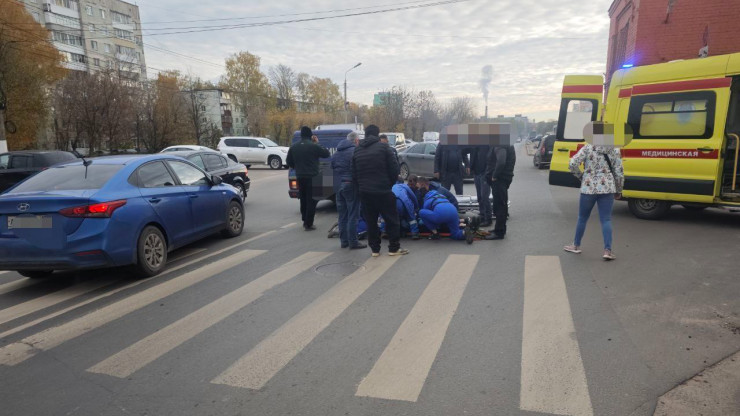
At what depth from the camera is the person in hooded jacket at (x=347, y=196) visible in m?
6.58

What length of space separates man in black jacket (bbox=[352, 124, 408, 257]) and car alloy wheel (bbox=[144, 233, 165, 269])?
2845 mm

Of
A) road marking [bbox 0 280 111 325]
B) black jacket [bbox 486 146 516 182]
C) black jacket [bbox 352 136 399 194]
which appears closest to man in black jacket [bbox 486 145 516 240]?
black jacket [bbox 486 146 516 182]

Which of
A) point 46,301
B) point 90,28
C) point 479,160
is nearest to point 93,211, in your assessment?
point 46,301

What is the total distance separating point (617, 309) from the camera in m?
4.02

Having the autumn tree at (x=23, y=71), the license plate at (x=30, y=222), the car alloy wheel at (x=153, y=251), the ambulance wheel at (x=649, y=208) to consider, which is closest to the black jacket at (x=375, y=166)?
the car alloy wheel at (x=153, y=251)

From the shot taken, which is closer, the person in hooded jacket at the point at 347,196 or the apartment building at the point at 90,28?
the person in hooded jacket at the point at 347,196

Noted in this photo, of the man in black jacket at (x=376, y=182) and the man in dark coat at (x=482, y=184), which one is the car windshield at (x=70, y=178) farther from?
the man in dark coat at (x=482, y=184)

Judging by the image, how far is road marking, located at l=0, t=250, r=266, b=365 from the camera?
358cm

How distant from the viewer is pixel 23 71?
24578mm

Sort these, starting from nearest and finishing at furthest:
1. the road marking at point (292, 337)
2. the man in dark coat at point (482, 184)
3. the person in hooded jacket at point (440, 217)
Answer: the road marking at point (292, 337), the person in hooded jacket at point (440, 217), the man in dark coat at point (482, 184)

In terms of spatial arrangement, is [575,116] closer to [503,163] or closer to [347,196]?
[503,163]

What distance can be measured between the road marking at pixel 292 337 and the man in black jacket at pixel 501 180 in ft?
8.51

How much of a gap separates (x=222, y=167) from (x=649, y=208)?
10030 millimetres

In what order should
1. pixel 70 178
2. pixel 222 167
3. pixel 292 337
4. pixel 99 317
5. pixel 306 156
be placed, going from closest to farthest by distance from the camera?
pixel 292 337 < pixel 99 317 < pixel 70 178 < pixel 306 156 < pixel 222 167
